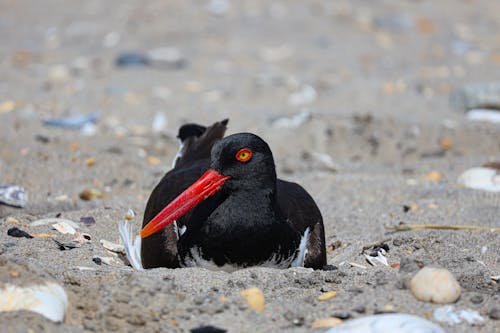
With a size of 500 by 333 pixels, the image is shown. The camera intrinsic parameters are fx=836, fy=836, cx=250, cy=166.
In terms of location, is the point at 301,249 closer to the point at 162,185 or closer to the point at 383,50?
the point at 162,185

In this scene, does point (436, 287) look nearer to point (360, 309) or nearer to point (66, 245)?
point (360, 309)

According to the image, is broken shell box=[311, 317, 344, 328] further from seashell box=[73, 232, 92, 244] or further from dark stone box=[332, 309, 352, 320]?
seashell box=[73, 232, 92, 244]

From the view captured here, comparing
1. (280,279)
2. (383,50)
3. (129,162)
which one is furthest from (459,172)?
(383,50)

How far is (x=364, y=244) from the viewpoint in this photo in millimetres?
5137

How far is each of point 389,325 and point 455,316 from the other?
15.1 inches

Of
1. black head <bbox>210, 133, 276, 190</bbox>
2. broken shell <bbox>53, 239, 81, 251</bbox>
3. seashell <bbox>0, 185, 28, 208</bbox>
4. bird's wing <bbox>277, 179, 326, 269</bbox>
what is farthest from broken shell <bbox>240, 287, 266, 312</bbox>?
seashell <bbox>0, 185, 28, 208</bbox>

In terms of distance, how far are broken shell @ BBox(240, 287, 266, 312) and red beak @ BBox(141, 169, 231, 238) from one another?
799 mm

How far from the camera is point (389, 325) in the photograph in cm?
312

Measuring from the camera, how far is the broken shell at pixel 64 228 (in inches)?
191

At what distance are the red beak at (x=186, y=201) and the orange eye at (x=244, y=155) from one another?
132 millimetres

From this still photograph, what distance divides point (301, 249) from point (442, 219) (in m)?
A: 1.59

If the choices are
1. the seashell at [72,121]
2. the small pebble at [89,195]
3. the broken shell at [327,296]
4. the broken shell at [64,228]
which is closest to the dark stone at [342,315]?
the broken shell at [327,296]

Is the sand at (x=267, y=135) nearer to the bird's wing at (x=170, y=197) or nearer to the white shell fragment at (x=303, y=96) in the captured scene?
the white shell fragment at (x=303, y=96)

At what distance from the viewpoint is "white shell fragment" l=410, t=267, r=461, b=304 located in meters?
3.45
